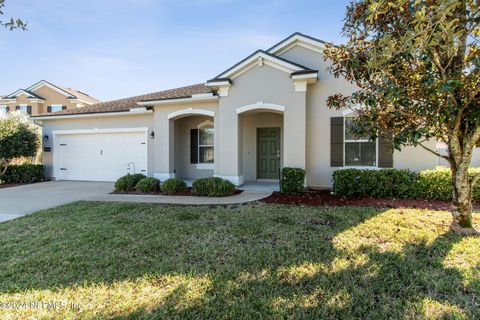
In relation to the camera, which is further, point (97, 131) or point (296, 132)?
point (97, 131)

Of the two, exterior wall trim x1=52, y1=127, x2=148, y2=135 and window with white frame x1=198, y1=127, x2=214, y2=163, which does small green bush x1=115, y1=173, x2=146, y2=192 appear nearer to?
exterior wall trim x1=52, y1=127, x2=148, y2=135

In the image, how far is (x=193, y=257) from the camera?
3924 millimetres

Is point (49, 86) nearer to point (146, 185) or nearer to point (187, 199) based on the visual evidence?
point (146, 185)

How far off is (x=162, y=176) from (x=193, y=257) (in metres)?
7.45

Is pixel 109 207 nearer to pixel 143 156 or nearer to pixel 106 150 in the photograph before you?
pixel 143 156

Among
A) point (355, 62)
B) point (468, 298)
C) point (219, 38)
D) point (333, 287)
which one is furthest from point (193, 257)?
point (219, 38)

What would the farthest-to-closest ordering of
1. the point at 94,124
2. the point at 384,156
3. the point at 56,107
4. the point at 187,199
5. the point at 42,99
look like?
the point at 56,107
the point at 42,99
the point at 94,124
the point at 384,156
the point at 187,199

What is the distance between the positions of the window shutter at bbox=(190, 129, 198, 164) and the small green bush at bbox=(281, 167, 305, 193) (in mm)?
5347

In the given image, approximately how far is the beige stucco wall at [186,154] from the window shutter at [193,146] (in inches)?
5.8

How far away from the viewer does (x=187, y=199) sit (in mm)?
8242

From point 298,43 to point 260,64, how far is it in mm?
1968

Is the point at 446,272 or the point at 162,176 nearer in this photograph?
the point at 446,272

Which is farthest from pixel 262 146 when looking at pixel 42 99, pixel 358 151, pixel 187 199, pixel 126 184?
pixel 42 99

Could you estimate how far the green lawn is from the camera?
2.70 metres
